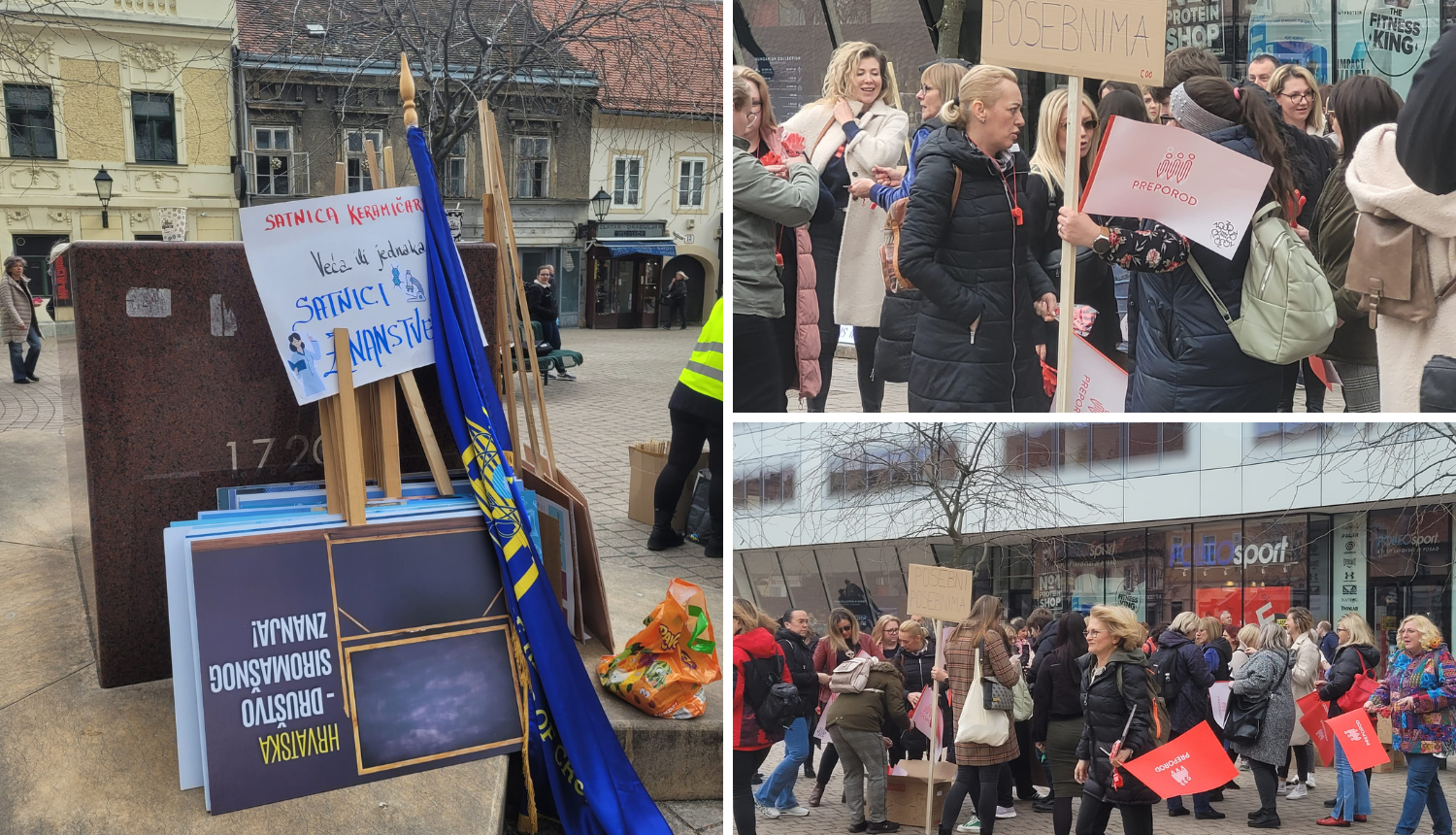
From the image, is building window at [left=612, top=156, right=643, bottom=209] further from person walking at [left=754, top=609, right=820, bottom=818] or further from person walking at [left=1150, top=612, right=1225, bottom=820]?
person walking at [left=754, top=609, right=820, bottom=818]

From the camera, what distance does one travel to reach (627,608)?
452cm

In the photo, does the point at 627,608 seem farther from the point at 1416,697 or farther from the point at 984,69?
the point at 1416,697

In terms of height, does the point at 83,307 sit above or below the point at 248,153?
below

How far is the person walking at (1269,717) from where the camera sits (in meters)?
4.57

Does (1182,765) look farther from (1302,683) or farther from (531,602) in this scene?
(531,602)

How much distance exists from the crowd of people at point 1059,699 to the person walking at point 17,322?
1175 centimetres

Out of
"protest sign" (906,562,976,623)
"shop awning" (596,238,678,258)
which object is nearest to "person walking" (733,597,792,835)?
"protest sign" (906,562,976,623)

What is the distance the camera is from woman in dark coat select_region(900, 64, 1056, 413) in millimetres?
3254

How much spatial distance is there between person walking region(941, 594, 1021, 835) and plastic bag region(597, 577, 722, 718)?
2.60 feet

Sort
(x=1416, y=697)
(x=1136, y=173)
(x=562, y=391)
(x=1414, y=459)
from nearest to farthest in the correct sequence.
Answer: (x=1136, y=173) → (x=1414, y=459) → (x=1416, y=697) → (x=562, y=391)

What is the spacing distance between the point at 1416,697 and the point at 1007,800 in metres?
1.68

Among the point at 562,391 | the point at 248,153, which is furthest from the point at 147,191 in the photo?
the point at 562,391

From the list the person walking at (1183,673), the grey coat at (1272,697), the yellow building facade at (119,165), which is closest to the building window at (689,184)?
the yellow building facade at (119,165)

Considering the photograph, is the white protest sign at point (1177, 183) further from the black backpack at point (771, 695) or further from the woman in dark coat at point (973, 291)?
the black backpack at point (771, 695)
